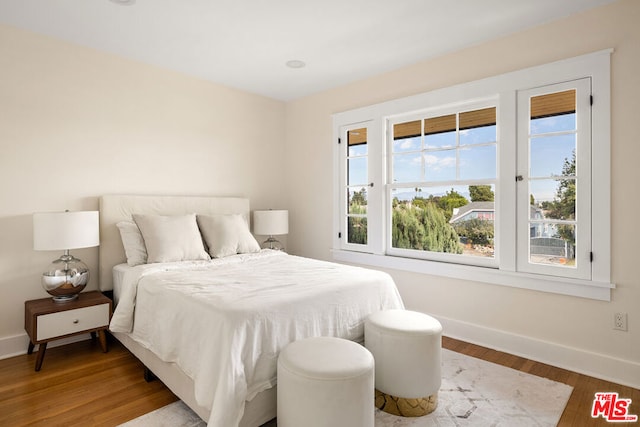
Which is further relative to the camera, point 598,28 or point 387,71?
point 387,71

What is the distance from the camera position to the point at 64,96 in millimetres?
3008

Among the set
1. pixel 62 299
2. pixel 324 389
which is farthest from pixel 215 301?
pixel 62 299

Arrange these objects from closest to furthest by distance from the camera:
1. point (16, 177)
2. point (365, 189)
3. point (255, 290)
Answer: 1. point (255, 290)
2. point (16, 177)
3. point (365, 189)

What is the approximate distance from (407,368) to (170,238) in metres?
2.22

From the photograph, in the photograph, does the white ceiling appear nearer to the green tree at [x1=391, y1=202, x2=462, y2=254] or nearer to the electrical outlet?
the green tree at [x1=391, y1=202, x2=462, y2=254]

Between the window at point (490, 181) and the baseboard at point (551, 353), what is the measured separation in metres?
0.43

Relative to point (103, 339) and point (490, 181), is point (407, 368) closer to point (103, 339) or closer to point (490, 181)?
point (490, 181)

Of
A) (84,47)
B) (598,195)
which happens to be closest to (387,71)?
(598,195)

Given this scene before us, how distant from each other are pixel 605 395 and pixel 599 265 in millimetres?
841

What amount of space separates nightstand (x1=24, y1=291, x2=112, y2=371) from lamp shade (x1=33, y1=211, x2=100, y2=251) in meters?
0.45

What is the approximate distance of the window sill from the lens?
2.51 meters

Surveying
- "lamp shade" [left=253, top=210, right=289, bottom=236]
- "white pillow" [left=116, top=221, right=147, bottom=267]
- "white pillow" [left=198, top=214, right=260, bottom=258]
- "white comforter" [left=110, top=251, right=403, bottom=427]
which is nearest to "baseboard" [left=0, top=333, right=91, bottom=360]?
"white pillow" [left=116, top=221, right=147, bottom=267]

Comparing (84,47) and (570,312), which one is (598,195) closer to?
(570,312)
